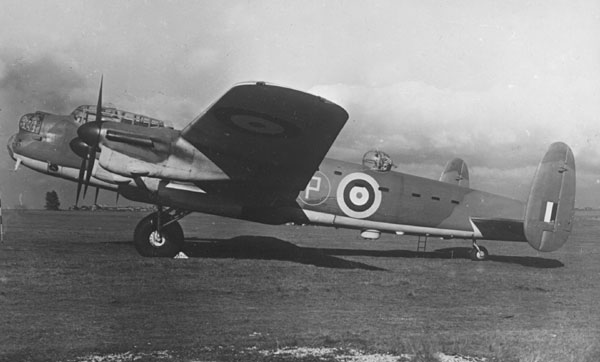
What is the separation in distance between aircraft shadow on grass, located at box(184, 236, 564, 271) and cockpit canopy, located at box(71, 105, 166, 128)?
2507mm

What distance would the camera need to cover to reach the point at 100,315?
467cm

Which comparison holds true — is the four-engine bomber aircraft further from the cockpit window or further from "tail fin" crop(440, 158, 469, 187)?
"tail fin" crop(440, 158, 469, 187)

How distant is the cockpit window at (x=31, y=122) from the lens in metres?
8.78

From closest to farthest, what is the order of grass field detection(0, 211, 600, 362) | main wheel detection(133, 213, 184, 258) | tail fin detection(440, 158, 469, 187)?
grass field detection(0, 211, 600, 362)
main wheel detection(133, 213, 184, 258)
tail fin detection(440, 158, 469, 187)

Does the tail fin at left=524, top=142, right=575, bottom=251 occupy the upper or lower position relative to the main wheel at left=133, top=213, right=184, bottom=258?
upper

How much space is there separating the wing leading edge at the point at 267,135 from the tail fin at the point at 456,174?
547cm

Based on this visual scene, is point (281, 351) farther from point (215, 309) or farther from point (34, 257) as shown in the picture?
point (34, 257)

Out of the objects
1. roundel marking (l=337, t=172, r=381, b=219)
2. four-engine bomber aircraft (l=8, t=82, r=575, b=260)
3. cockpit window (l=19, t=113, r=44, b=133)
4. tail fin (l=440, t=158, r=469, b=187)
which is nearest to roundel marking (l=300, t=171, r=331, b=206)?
four-engine bomber aircraft (l=8, t=82, r=575, b=260)

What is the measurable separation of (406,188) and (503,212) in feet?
7.89

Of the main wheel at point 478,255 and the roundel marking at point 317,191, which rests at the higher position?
the roundel marking at point 317,191

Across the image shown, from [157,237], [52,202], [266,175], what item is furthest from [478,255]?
[52,202]

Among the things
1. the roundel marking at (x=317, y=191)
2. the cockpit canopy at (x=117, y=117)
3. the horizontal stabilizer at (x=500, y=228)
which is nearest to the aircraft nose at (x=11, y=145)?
the cockpit canopy at (x=117, y=117)

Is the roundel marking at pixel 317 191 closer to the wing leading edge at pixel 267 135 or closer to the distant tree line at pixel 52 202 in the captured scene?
the wing leading edge at pixel 267 135

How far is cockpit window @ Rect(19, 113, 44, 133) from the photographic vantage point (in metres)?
8.78
